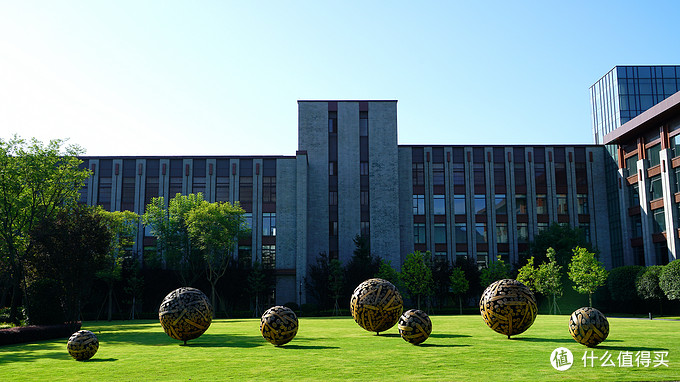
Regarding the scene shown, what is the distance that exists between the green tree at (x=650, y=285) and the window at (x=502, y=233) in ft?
63.1

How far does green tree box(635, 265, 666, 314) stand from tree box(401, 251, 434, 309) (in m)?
20.0

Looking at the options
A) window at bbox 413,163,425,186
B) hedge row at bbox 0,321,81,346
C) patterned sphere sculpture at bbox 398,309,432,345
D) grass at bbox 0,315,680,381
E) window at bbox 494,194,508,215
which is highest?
window at bbox 413,163,425,186

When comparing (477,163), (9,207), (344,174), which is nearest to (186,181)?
(344,174)

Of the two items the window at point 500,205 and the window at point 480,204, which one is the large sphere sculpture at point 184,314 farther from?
the window at point 500,205

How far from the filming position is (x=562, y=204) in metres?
72.7

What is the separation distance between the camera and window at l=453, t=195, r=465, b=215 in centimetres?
7275

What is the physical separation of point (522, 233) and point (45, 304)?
55841mm

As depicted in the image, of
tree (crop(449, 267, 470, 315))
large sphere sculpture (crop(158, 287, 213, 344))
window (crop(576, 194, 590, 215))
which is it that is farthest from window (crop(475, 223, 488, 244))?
large sphere sculpture (crop(158, 287, 213, 344))

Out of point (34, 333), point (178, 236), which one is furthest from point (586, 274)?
point (34, 333)

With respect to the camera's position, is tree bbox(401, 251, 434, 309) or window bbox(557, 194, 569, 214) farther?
window bbox(557, 194, 569, 214)

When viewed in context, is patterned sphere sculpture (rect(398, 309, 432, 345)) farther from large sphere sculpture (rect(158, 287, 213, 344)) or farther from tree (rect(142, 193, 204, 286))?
tree (rect(142, 193, 204, 286))

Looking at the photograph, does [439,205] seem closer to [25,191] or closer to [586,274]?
[586,274]

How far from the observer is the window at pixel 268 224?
68.8 meters

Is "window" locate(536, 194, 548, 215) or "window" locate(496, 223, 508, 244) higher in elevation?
"window" locate(536, 194, 548, 215)
